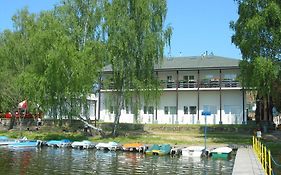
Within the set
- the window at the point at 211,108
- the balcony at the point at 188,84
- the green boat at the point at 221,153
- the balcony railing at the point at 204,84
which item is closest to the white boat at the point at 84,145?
the green boat at the point at 221,153

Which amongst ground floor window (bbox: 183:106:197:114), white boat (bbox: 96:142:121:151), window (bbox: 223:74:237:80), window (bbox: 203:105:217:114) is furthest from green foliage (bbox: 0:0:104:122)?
window (bbox: 223:74:237:80)

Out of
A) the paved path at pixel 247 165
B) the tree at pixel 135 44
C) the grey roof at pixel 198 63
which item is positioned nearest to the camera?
the paved path at pixel 247 165

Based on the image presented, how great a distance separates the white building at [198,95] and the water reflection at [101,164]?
A: 2085 cm

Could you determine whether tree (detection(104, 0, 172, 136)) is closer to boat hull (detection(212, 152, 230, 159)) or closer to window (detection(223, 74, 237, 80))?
boat hull (detection(212, 152, 230, 159))

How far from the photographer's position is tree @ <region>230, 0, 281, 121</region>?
115 ft

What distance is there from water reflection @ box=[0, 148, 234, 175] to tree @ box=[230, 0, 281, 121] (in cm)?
957

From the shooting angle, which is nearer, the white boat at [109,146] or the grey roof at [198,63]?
the white boat at [109,146]

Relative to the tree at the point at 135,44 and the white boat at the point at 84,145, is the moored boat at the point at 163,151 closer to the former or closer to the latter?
the white boat at the point at 84,145

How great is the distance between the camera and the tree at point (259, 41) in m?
35.1

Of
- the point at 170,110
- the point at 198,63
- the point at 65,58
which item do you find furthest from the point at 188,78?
the point at 65,58

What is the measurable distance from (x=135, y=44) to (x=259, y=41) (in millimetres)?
11723

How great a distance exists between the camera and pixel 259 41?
36250 mm

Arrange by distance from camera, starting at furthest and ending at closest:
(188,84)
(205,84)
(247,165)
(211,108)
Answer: (188,84)
(211,108)
(205,84)
(247,165)

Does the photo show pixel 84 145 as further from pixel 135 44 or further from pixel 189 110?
A: pixel 189 110
